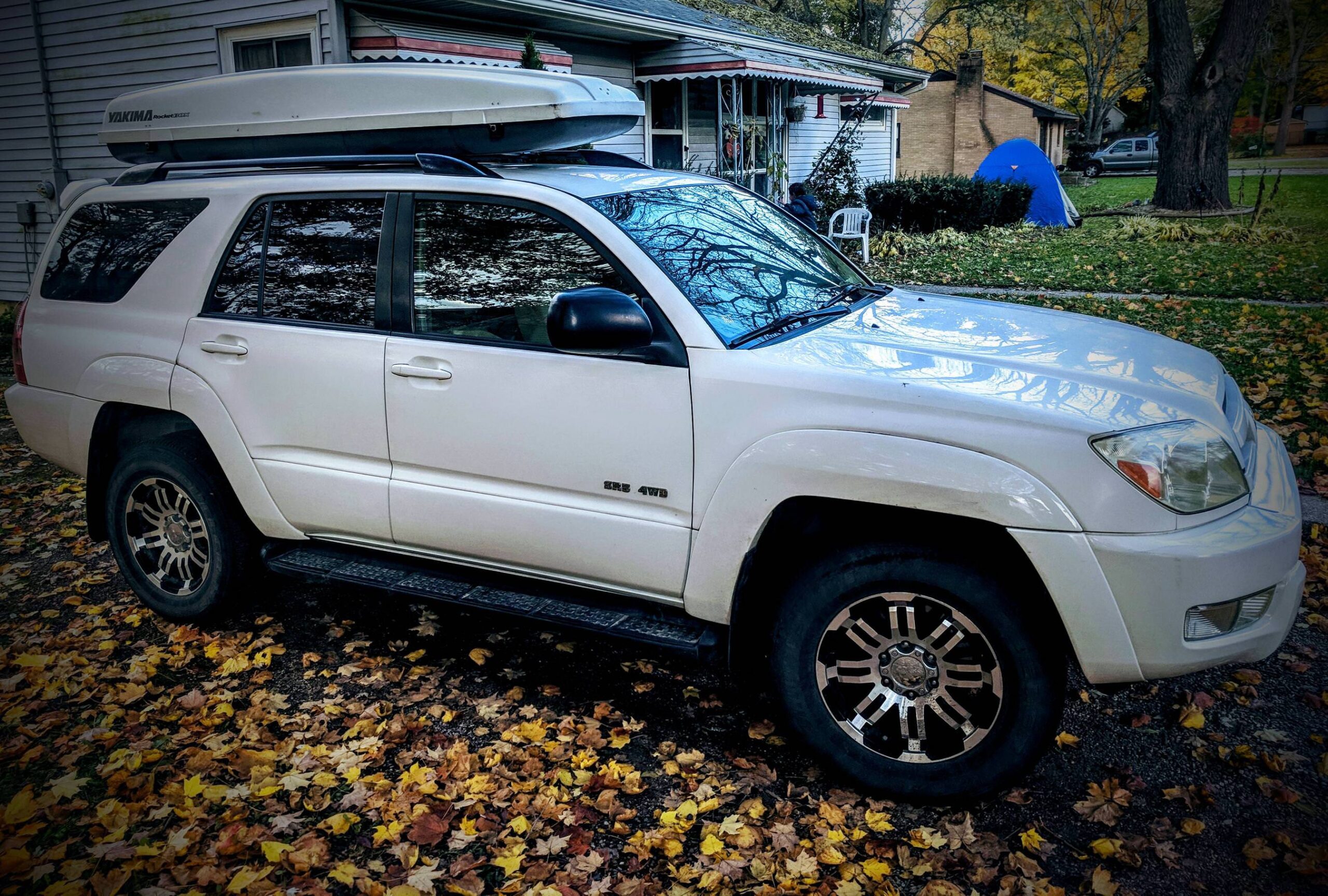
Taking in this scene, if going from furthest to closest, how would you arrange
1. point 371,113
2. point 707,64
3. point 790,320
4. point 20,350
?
1. point 707,64
2. point 20,350
3. point 371,113
4. point 790,320

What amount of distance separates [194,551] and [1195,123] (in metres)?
23.5

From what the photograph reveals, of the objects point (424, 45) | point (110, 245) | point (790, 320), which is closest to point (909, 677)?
point (790, 320)

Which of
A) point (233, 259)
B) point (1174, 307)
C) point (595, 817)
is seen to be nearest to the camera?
point (595, 817)

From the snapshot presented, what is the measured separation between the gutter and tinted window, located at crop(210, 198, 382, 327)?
8561 millimetres

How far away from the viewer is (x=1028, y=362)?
316cm

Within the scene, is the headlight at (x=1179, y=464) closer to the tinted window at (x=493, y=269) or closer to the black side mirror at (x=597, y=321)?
the black side mirror at (x=597, y=321)

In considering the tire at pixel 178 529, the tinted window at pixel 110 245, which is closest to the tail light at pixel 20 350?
the tinted window at pixel 110 245

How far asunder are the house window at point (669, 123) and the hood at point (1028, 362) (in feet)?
46.5

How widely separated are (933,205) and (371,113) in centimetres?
1880

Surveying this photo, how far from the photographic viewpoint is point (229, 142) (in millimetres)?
4254

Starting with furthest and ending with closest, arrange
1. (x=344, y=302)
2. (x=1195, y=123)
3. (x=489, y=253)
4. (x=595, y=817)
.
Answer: (x=1195, y=123) < (x=344, y=302) < (x=489, y=253) < (x=595, y=817)

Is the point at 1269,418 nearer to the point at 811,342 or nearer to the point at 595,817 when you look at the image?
the point at 811,342

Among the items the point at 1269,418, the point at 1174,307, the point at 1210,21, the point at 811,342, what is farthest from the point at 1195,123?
the point at 1210,21

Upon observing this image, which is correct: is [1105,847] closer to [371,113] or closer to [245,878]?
Result: [245,878]
